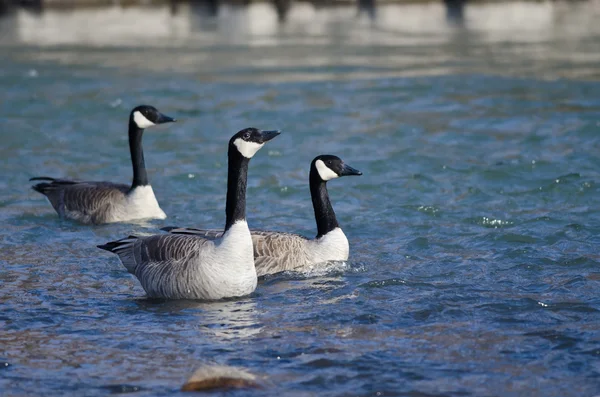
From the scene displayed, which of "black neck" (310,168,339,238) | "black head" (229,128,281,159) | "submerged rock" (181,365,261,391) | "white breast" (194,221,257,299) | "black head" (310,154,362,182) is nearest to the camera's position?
"submerged rock" (181,365,261,391)

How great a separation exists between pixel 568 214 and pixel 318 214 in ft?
11.9

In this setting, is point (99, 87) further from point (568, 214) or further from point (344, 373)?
point (344, 373)

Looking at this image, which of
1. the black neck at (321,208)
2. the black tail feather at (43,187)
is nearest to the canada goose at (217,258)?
the black neck at (321,208)

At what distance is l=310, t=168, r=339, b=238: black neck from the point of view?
36.0ft

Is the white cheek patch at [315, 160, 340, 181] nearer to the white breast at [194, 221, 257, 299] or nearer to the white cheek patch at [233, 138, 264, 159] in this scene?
the white cheek patch at [233, 138, 264, 159]

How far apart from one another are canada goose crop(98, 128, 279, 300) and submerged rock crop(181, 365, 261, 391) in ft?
7.03

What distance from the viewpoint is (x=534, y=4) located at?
52156mm

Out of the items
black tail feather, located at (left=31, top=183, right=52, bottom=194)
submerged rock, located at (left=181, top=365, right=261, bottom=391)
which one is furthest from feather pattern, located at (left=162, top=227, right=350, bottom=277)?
black tail feather, located at (left=31, top=183, right=52, bottom=194)

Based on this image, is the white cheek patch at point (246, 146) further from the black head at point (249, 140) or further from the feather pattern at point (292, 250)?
the feather pattern at point (292, 250)

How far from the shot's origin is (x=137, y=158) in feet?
43.9

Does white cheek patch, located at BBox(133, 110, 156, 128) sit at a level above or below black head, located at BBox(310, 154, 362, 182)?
above

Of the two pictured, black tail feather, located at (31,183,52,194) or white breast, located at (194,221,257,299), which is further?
black tail feather, located at (31,183,52,194)

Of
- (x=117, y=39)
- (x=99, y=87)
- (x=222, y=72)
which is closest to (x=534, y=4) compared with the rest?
(x=117, y=39)

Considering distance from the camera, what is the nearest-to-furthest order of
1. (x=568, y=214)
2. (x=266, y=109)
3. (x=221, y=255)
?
(x=221, y=255), (x=568, y=214), (x=266, y=109)
